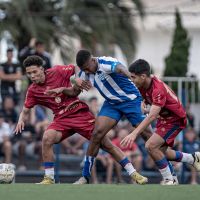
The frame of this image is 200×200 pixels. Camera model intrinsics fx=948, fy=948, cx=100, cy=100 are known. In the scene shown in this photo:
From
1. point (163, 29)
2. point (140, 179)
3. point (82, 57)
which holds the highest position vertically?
point (163, 29)

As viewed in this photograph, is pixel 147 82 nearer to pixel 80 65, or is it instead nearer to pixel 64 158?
pixel 80 65

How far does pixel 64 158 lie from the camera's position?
2109cm

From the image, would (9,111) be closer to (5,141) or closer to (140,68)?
(5,141)

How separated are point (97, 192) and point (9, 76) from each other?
9.86m

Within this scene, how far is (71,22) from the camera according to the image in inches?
1056

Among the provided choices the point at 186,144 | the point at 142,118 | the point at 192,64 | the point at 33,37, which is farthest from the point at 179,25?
the point at 192,64

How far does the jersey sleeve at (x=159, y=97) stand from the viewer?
13.5m

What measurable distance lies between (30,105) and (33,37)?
1077cm

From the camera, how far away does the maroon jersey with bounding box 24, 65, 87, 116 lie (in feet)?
47.5

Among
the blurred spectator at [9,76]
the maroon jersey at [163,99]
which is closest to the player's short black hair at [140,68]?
the maroon jersey at [163,99]

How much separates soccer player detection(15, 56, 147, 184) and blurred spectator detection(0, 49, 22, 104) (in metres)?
6.64

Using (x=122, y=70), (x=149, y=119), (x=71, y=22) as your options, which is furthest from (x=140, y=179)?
(x=71, y=22)

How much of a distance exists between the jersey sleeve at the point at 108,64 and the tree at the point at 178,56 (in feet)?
34.5

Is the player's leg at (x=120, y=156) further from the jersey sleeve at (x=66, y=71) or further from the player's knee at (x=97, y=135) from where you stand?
the jersey sleeve at (x=66, y=71)
